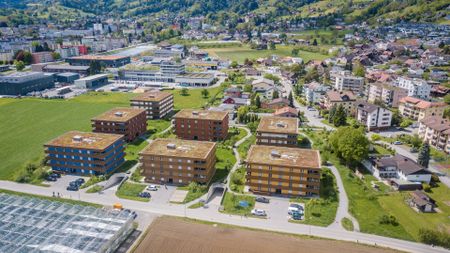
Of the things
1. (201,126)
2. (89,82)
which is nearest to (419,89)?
(201,126)

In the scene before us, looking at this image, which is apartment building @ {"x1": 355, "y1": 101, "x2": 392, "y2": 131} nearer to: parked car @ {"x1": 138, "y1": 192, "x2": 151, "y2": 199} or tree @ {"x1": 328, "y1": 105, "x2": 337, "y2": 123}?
tree @ {"x1": 328, "y1": 105, "x2": 337, "y2": 123}

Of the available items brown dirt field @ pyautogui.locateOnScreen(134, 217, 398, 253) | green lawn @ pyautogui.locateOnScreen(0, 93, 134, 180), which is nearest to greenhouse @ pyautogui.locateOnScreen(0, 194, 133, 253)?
brown dirt field @ pyautogui.locateOnScreen(134, 217, 398, 253)

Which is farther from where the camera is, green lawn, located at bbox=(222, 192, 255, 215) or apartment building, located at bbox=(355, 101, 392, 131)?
apartment building, located at bbox=(355, 101, 392, 131)

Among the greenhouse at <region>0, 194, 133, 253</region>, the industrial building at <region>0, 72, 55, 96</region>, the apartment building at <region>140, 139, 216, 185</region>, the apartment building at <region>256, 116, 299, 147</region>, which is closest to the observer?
the greenhouse at <region>0, 194, 133, 253</region>

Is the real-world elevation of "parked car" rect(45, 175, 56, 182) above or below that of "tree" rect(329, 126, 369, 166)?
below

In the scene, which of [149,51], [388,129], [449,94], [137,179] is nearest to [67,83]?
[149,51]

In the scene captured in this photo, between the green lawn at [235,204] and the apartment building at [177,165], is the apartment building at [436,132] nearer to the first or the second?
the green lawn at [235,204]
